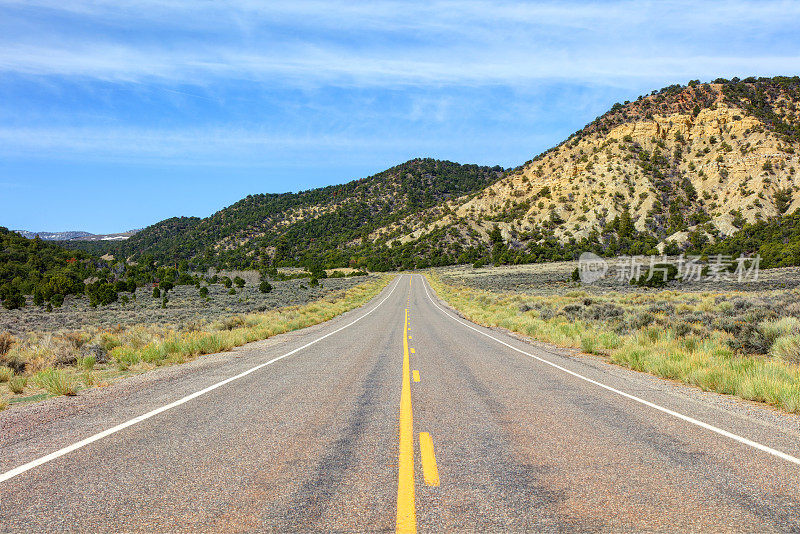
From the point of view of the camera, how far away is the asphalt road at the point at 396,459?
3.57m

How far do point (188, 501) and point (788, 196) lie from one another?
111184mm

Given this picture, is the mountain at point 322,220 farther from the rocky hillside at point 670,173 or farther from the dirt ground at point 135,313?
the dirt ground at point 135,313

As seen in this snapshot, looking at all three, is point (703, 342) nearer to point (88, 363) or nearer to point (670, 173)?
point (88, 363)

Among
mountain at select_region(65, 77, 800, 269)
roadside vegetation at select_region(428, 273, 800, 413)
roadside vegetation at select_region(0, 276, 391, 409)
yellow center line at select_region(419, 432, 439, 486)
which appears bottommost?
roadside vegetation at select_region(428, 273, 800, 413)

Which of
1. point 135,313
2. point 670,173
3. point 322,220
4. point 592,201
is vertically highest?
point 670,173

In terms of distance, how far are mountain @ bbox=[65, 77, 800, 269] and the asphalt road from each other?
91.8m

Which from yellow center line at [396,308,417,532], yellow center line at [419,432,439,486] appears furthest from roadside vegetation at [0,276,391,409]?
yellow center line at [419,432,439,486]

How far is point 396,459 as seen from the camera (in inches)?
188

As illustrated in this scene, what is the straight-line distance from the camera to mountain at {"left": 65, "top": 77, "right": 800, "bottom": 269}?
8925cm

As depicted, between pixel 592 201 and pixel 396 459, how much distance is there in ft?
364

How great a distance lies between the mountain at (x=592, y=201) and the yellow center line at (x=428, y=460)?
94.0 meters

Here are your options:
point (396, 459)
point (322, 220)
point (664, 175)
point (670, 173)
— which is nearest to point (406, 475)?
point (396, 459)

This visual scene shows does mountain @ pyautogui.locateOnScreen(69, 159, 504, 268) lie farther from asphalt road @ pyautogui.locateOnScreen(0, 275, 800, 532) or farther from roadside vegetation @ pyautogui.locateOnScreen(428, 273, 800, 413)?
asphalt road @ pyautogui.locateOnScreen(0, 275, 800, 532)

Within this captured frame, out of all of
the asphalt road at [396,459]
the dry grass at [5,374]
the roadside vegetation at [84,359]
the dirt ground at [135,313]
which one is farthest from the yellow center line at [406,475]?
the dirt ground at [135,313]
